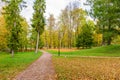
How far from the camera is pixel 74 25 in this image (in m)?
72.0

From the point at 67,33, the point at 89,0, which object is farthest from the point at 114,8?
the point at 67,33

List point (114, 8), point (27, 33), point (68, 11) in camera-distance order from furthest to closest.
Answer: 1. point (27, 33)
2. point (68, 11)
3. point (114, 8)

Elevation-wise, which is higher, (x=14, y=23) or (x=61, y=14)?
(x=61, y=14)

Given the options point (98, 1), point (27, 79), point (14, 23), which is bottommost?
point (27, 79)

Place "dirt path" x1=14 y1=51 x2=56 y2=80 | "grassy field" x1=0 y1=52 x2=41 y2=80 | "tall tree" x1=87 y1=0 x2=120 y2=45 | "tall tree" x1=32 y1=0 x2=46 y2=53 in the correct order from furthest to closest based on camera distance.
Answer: "tall tree" x1=32 y1=0 x2=46 y2=53, "tall tree" x1=87 y1=0 x2=120 y2=45, "grassy field" x1=0 y1=52 x2=41 y2=80, "dirt path" x1=14 y1=51 x2=56 y2=80

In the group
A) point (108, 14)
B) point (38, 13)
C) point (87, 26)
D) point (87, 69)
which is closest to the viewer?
point (87, 69)

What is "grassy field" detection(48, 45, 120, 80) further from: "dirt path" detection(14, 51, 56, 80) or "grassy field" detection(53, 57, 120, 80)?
"dirt path" detection(14, 51, 56, 80)

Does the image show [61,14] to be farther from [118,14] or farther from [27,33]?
[118,14]

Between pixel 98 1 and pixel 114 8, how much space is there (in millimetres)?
3859

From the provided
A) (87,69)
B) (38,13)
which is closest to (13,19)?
(38,13)

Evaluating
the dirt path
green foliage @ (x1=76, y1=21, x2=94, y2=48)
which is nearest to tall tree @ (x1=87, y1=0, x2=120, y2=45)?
green foliage @ (x1=76, y1=21, x2=94, y2=48)

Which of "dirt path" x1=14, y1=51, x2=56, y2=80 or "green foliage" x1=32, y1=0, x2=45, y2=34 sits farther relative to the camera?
"green foliage" x1=32, y1=0, x2=45, y2=34

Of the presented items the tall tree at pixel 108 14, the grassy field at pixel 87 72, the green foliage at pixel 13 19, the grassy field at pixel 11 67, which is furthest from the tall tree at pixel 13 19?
the grassy field at pixel 87 72

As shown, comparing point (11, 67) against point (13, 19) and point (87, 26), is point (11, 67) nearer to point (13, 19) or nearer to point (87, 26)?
point (13, 19)
